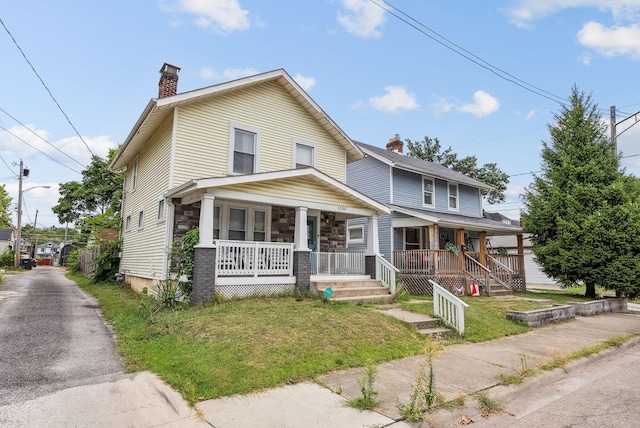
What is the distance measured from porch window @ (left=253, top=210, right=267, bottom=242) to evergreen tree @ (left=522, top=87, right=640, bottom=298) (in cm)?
1214

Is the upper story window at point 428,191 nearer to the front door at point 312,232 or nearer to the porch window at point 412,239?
the porch window at point 412,239

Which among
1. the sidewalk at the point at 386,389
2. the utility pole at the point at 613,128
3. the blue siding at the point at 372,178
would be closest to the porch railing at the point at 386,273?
the sidewalk at the point at 386,389

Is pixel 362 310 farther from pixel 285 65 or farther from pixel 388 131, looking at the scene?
pixel 388 131

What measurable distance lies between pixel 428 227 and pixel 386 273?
5462 millimetres

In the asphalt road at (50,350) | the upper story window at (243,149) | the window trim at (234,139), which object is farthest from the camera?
the upper story window at (243,149)

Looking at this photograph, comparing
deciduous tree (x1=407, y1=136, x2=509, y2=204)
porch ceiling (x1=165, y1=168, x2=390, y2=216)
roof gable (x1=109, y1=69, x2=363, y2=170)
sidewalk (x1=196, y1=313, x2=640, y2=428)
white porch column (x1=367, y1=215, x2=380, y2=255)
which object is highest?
deciduous tree (x1=407, y1=136, x2=509, y2=204)

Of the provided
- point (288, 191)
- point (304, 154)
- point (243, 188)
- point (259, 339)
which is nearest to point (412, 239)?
point (304, 154)

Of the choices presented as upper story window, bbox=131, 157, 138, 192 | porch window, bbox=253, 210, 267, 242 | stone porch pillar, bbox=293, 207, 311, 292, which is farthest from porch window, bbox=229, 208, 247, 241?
upper story window, bbox=131, 157, 138, 192

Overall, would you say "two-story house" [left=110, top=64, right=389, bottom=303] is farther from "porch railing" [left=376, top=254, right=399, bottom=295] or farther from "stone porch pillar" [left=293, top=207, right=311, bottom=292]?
"porch railing" [left=376, top=254, right=399, bottom=295]

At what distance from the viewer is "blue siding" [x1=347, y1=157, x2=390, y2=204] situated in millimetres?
18000

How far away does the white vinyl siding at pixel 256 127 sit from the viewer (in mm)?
10953

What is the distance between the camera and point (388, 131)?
25031 millimetres

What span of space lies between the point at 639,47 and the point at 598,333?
12.1 metres

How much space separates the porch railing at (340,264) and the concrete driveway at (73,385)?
6.36 m
